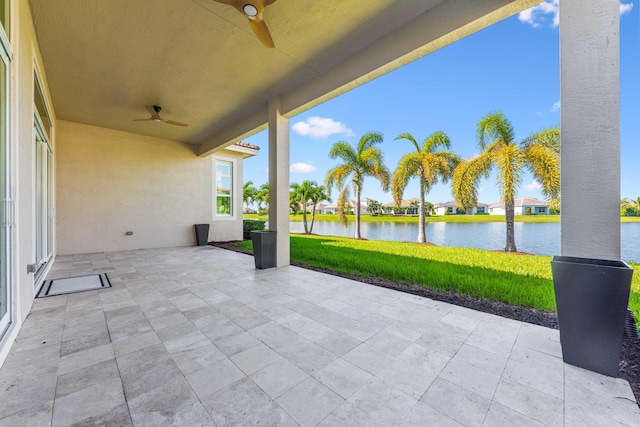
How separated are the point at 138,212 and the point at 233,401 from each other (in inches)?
295

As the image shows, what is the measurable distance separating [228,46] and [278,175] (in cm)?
220

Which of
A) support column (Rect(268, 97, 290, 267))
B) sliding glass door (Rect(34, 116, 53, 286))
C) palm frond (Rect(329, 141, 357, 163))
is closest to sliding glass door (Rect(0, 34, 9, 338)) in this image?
sliding glass door (Rect(34, 116, 53, 286))

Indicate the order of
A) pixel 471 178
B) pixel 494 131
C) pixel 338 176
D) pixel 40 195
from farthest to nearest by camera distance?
pixel 338 176 → pixel 494 131 → pixel 471 178 → pixel 40 195

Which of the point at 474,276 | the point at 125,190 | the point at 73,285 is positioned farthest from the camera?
the point at 125,190

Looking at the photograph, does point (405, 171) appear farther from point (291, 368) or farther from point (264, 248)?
point (291, 368)

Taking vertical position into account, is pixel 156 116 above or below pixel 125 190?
above

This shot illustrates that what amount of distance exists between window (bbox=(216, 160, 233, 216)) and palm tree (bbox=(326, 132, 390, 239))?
4.56 metres

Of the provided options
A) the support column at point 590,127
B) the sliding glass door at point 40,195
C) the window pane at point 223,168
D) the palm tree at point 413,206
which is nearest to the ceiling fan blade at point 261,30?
the support column at point 590,127

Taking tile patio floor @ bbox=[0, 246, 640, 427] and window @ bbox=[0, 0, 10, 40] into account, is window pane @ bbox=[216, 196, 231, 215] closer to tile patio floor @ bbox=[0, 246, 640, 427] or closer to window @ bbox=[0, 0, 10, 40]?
tile patio floor @ bbox=[0, 246, 640, 427]

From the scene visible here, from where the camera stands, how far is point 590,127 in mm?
1836

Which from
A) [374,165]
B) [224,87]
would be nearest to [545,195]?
[374,165]

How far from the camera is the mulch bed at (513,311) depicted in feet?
5.74

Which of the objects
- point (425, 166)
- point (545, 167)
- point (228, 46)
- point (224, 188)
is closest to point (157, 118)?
point (228, 46)

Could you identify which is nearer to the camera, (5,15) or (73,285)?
(5,15)
